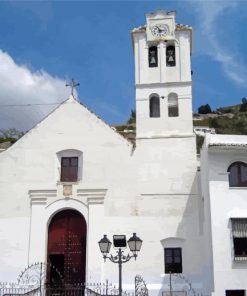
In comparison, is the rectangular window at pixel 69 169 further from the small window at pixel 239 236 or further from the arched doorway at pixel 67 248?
the small window at pixel 239 236

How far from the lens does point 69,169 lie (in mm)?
27266

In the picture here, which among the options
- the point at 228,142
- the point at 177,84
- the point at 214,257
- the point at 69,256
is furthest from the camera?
the point at 177,84

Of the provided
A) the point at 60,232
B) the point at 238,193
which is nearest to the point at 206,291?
the point at 238,193

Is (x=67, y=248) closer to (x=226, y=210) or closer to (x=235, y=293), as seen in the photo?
(x=226, y=210)

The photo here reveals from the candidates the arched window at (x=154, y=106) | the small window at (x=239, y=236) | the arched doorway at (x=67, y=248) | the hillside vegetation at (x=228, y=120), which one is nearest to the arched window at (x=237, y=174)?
the small window at (x=239, y=236)

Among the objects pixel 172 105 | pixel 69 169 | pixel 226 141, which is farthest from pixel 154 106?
pixel 69 169

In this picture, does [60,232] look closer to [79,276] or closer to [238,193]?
[79,276]

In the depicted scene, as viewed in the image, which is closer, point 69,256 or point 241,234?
point 241,234

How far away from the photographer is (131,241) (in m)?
17.0

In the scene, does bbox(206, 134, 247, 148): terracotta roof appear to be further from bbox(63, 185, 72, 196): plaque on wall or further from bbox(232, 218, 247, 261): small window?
bbox(63, 185, 72, 196): plaque on wall

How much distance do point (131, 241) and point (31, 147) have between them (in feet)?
40.8

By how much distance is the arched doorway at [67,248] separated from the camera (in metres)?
25.7

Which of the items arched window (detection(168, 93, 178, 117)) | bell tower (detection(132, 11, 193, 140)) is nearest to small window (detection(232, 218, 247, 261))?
bell tower (detection(132, 11, 193, 140))

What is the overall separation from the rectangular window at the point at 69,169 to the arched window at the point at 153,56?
289 inches
